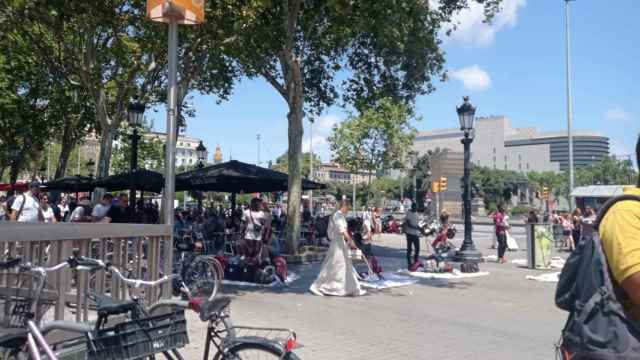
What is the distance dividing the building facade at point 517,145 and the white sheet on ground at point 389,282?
12223 cm

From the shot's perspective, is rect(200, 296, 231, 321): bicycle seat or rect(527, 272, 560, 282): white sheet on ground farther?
rect(527, 272, 560, 282): white sheet on ground

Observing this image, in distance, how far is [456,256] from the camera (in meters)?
16.1

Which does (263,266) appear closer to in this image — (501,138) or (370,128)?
(370,128)

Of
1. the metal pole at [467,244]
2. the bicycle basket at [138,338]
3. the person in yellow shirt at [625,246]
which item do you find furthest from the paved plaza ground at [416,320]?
the person in yellow shirt at [625,246]

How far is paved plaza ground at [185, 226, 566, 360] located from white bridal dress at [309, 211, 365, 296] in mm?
288

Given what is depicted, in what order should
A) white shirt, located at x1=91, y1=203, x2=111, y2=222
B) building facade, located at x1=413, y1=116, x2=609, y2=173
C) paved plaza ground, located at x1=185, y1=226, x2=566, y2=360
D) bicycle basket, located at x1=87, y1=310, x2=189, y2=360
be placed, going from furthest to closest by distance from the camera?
building facade, located at x1=413, y1=116, x2=609, y2=173, white shirt, located at x1=91, y1=203, x2=111, y2=222, paved plaza ground, located at x1=185, y1=226, x2=566, y2=360, bicycle basket, located at x1=87, y1=310, x2=189, y2=360

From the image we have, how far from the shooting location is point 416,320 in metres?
8.51

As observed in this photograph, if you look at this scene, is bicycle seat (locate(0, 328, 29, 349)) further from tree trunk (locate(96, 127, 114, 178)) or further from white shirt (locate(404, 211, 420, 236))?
tree trunk (locate(96, 127, 114, 178))

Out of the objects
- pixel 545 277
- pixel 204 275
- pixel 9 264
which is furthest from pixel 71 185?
pixel 9 264

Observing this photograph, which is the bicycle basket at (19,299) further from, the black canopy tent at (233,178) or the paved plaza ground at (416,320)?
the black canopy tent at (233,178)

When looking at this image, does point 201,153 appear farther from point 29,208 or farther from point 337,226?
point 337,226

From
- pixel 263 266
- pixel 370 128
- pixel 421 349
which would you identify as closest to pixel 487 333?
pixel 421 349

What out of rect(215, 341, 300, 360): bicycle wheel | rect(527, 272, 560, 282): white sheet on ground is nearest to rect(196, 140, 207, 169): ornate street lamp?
rect(527, 272, 560, 282): white sheet on ground

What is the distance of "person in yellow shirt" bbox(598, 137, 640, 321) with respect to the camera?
2059mm
